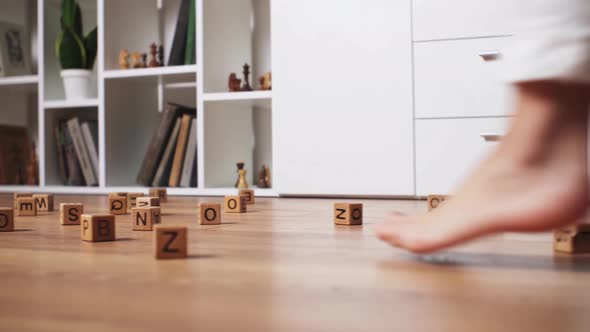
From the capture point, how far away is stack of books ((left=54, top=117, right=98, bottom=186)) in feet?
9.99

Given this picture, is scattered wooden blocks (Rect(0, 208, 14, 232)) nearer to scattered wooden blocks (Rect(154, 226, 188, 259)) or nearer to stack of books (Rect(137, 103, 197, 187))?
scattered wooden blocks (Rect(154, 226, 188, 259))

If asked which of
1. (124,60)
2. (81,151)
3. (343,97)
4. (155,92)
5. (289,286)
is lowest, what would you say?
(289,286)

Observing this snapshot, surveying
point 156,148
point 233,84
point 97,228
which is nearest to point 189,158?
point 156,148

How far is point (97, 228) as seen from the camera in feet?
3.56

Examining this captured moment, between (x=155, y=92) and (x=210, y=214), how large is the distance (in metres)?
1.98

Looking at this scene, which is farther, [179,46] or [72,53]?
[72,53]

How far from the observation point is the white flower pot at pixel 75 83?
2.99m

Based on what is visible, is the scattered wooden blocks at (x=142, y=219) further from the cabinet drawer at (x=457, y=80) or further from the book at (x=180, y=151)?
the book at (x=180, y=151)

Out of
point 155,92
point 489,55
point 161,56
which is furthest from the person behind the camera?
point 155,92

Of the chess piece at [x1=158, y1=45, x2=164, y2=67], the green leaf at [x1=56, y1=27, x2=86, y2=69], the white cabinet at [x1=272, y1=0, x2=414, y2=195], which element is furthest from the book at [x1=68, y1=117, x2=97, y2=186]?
the white cabinet at [x1=272, y1=0, x2=414, y2=195]

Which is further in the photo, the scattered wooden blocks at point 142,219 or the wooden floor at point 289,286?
the scattered wooden blocks at point 142,219

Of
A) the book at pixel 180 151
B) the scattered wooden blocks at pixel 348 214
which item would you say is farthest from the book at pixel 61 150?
the scattered wooden blocks at pixel 348 214

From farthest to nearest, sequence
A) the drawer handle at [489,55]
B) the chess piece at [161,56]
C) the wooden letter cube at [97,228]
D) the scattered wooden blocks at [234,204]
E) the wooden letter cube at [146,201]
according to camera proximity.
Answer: the chess piece at [161,56]
the drawer handle at [489,55]
the scattered wooden blocks at [234,204]
the wooden letter cube at [146,201]
the wooden letter cube at [97,228]

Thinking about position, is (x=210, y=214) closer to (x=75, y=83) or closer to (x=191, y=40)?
(x=191, y=40)
